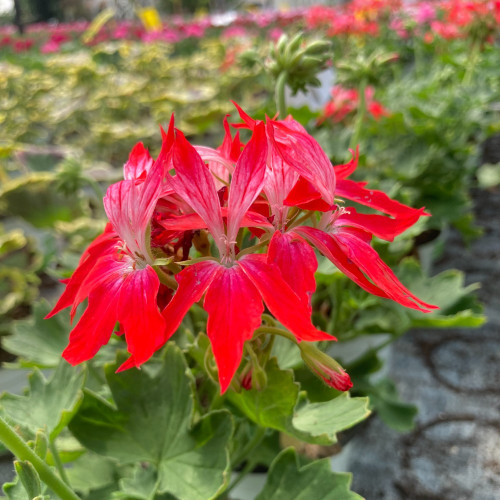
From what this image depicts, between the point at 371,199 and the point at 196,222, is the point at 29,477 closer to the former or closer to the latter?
the point at 196,222

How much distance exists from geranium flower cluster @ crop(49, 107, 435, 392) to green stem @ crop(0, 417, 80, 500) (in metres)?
0.08

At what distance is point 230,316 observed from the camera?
31 centimetres

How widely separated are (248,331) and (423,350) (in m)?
1.02

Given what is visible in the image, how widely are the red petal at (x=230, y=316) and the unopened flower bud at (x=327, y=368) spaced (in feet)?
0.30

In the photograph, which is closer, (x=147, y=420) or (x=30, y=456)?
(x=30, y=456)

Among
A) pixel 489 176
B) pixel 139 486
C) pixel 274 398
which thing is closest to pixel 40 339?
pixel 139 486

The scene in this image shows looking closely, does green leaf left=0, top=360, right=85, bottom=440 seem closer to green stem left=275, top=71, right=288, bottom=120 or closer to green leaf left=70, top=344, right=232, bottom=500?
green leaf left=70, top=344, right=232, bottom=500

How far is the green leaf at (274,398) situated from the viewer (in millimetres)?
444

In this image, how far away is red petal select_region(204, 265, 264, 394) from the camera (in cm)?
30

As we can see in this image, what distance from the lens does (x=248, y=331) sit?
0.30 metres

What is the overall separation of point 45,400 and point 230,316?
315 mm

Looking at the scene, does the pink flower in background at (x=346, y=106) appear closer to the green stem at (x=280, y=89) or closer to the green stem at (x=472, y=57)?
the green stem at (x=472, y=57)

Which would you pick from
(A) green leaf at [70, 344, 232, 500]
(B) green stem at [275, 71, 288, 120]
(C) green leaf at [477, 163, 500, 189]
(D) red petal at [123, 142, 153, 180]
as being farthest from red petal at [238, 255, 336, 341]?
(C) green leaf at [477, 163, 500, 189]

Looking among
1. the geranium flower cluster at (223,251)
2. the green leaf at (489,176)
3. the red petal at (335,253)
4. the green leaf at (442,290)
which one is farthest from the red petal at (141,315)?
the green leaf at (489,176)
